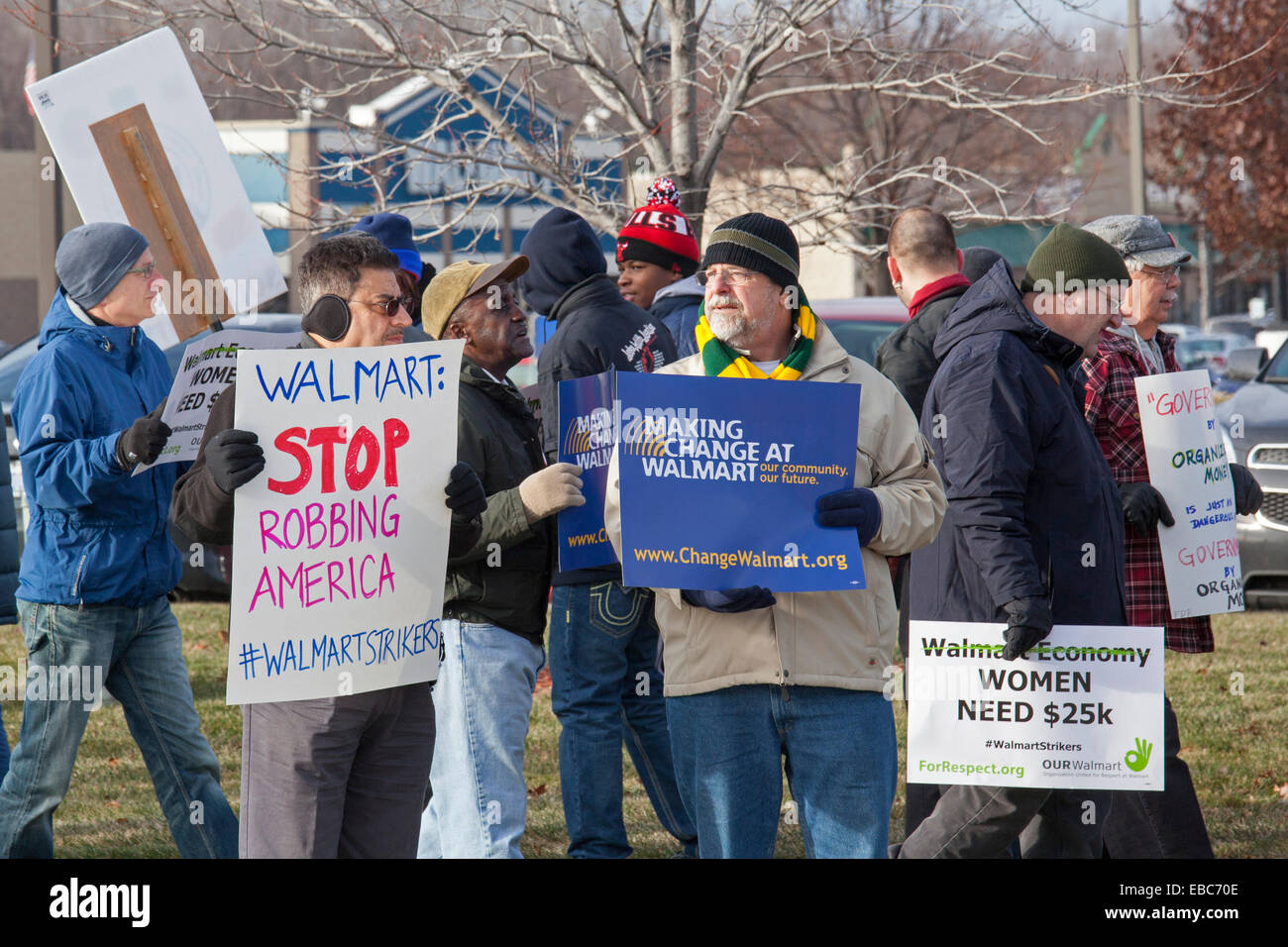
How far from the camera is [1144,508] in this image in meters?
4.77

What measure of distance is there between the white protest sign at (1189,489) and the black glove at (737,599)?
→ 188 cm

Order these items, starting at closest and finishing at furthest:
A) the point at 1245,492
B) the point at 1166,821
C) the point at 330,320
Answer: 1. the point at 330,320
2. the point at 1166,821
3. the point at 1245,492

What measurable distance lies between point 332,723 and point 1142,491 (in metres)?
2.72

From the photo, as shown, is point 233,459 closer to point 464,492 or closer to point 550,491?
point 464,492

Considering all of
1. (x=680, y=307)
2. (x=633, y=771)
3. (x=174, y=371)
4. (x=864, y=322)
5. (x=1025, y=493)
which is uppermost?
(x=864, y=322)

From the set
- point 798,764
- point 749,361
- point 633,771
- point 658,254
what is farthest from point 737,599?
point 633,771

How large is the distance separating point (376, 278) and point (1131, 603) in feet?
9.04

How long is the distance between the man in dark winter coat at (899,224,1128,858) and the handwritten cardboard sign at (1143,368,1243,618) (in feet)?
1.90

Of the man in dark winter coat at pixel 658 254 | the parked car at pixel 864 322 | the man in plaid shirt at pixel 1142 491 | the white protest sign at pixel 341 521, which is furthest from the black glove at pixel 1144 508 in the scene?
the parked car at pixel 864 322

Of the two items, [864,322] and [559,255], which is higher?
[864,322]

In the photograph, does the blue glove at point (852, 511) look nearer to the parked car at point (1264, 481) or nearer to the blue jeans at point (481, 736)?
the blue jeans at point (481, 736)
